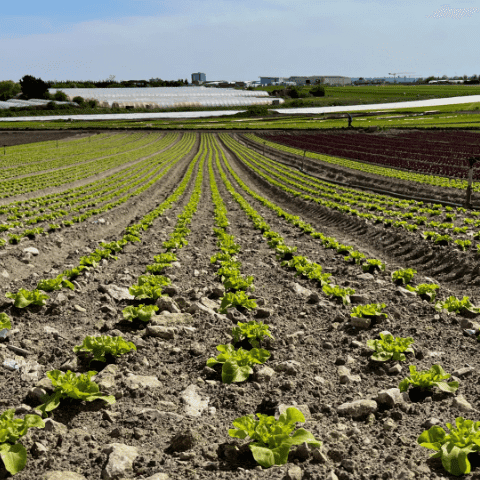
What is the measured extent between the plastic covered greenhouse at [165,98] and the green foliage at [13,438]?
110 metres

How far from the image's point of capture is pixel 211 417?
416 centimetres

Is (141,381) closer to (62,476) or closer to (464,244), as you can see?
(62,476)

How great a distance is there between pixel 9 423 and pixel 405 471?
3019 millimetres

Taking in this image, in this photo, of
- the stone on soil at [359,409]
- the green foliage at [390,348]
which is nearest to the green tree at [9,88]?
the green foliage at [390,348]

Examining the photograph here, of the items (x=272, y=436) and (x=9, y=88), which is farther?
(x=9, y=88)

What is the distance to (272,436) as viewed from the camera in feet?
11.3

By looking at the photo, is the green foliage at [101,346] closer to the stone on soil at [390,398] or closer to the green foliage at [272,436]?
the green foliage at [272,436]

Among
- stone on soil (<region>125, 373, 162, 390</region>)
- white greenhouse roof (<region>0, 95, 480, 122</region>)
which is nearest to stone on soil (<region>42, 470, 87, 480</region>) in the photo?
stone on soil (<region>125, 373, 162, 390</region>)

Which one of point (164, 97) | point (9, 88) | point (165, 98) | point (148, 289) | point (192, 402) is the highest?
point (9, 88)

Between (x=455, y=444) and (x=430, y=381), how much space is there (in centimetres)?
106

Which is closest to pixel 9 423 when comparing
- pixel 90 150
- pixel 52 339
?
pixel 52 339

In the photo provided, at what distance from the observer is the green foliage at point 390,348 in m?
5.07

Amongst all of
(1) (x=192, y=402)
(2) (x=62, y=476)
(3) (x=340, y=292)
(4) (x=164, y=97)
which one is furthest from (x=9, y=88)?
(2) (x=62, y=476)

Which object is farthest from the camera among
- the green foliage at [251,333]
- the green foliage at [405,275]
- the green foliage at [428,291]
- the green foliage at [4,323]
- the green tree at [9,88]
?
the green tree at [9,88]
